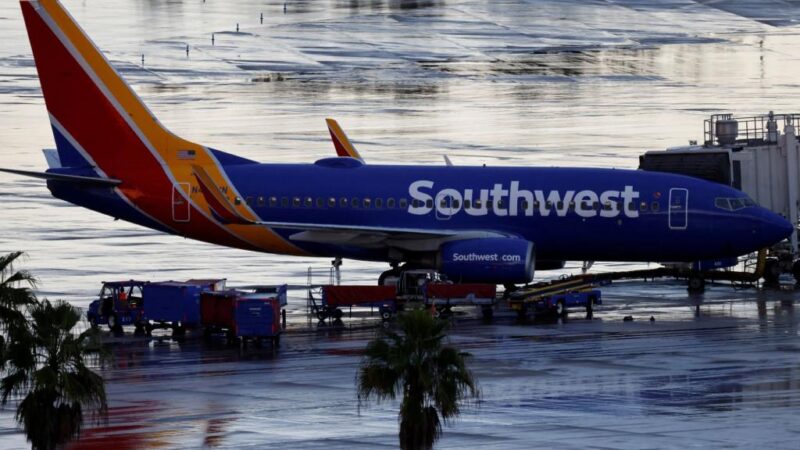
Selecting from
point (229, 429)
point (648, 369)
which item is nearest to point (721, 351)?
point (648, 369)

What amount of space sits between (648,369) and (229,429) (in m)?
12.2

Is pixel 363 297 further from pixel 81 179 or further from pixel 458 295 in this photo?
pixel 81 179

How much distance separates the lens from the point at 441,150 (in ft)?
317

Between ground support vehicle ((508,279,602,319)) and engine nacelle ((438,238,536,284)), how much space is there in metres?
0.67

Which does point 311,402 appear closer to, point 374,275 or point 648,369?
point 648,369

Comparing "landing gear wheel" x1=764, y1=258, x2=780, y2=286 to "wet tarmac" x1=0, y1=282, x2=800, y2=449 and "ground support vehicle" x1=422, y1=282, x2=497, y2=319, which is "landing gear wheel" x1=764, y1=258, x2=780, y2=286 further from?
"ground support vehicle" x1=422, y1=282, x2=497, y2=319

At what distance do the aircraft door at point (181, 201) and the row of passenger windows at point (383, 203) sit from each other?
1748 millimetres

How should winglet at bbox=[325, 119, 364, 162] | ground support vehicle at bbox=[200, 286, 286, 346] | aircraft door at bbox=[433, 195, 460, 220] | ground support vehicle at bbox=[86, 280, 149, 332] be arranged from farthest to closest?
winglet at bbox=[325, 119, 364, 162], aircraft door at bbox=[433, 195, 460, 220], ground support vehicle at bbox=[86, 280, 149, 332], ground support vehicle at bbox=[200, 286, 286, 346]

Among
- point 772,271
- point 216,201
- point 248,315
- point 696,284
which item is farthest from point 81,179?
point 772,271

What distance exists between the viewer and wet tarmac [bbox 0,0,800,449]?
4156 cm

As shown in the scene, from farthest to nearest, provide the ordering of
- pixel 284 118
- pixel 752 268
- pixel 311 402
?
pixel 284 118, pixel 752 268, pixel 311 402

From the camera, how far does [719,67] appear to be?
135750mm

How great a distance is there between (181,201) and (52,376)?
94.3ft

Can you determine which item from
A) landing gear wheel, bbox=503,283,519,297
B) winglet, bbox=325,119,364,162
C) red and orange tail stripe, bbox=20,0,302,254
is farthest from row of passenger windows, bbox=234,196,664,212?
winglet, bbox=325,119,364,162
